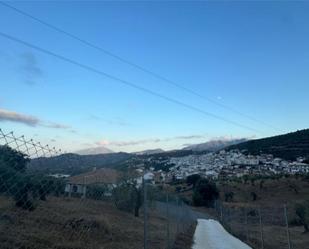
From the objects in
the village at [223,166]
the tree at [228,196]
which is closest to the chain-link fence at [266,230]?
the village at [223,166]

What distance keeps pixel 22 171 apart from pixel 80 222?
5816 millimetres

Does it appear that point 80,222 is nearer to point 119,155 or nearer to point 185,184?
point 119,155

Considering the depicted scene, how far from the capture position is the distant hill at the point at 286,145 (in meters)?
101

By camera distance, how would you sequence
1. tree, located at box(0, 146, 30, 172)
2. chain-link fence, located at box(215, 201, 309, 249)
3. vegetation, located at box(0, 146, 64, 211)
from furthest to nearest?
chain-link fence, located at box(215, 201, 309, 249) < vegetation, located at box(0, 146, 64, 211) < tree, located at box(0, 146, 30, 172)

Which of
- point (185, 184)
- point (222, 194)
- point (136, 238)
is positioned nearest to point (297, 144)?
point (185, 184)

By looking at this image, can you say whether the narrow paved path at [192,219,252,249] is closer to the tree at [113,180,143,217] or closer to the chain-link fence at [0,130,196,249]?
the chain-link fence at [0,130,196,249]

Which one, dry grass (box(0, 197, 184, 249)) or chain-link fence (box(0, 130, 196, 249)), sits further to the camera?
dry grass (box(0, 197, 184, 249))

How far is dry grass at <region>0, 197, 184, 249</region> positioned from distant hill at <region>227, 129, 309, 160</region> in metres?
92.3

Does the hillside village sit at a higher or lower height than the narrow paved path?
higher

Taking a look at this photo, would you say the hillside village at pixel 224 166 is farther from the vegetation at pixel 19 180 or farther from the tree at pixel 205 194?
the vegetation at pixel 19 180

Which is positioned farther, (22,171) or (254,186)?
(254,186)

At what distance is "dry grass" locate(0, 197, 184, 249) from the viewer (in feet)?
24.5

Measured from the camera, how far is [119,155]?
4384cm

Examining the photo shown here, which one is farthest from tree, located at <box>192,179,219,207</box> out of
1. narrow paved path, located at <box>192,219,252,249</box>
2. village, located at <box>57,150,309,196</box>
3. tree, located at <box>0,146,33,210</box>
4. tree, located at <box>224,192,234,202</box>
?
tree, located at <box>0,146,33,210</box>
